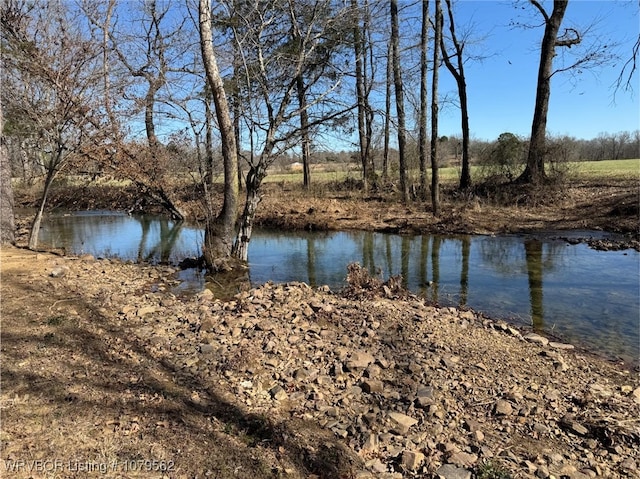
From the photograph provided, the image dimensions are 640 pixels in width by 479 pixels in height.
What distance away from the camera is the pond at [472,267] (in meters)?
7.20

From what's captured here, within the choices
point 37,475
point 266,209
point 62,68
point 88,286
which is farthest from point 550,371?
point 266,209

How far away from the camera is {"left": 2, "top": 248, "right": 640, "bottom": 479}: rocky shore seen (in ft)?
11.0

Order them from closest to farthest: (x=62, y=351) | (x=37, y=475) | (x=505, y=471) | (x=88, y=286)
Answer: (x=37, y=475) → (x=505, y=471) → (x=62, y=351) → (x=88, y=286)

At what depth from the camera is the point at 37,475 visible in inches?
109

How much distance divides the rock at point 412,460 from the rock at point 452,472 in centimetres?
15

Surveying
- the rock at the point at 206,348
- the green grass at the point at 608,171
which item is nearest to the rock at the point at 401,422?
the rock at the point at 206,348

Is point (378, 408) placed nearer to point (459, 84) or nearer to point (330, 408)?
point (330, 408)

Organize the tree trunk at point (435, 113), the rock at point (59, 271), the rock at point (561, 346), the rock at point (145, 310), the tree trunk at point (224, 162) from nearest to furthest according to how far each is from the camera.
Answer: the rock at point (561, 346) < the rock at point (145, 310) < the rock at point (59, 271) < the tree trunk at point (224, 162) < the tree trunk at point (435, 113)

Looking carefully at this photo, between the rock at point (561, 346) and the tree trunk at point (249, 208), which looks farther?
the tree trunk at point (249, 208)

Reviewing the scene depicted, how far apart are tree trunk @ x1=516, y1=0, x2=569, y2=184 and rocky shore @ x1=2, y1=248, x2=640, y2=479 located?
15325 millimetres

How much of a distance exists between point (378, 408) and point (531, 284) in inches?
258

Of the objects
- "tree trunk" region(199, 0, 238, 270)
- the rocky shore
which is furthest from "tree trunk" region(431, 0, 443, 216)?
the rocky shore

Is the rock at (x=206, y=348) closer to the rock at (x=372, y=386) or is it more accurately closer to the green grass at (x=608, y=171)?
the rock at (x=372, y=386)

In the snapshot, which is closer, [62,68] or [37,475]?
[37,475]
